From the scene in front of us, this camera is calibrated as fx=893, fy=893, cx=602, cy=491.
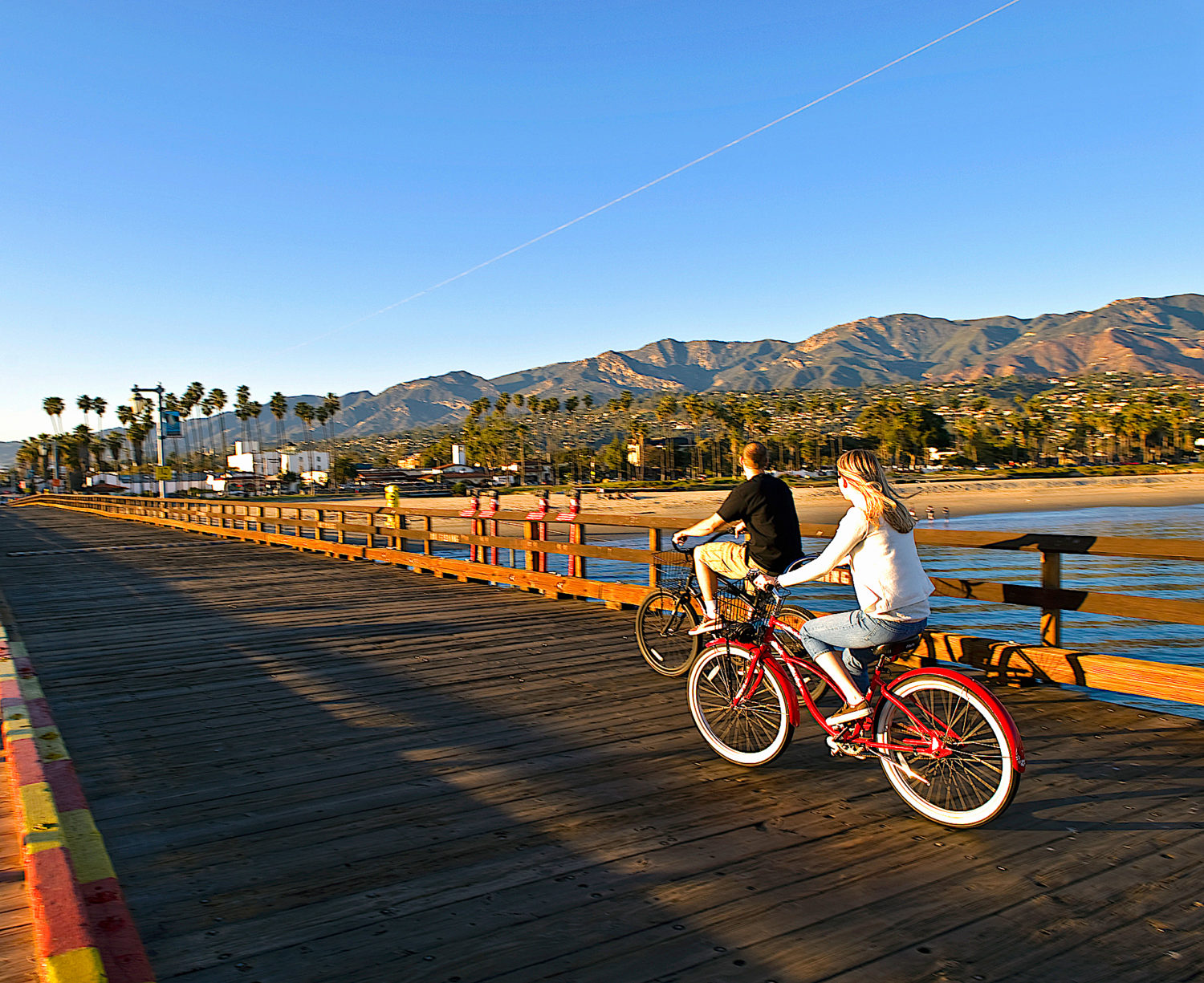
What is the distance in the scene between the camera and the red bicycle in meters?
4.18

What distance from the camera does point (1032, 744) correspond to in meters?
5.54

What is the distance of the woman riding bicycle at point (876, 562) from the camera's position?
447cm

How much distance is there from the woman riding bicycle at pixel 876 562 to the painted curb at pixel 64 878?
338 centimetres

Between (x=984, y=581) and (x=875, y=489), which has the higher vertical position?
(x=875, y=489)

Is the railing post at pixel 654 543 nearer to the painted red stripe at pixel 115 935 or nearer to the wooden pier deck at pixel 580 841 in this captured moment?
the wooden pier deck at pixel 580 841

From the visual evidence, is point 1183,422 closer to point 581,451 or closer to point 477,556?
point 581,451

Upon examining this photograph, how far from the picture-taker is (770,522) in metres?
6.18

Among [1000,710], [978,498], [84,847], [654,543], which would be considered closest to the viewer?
[84,847]

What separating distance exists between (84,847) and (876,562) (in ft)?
12.6

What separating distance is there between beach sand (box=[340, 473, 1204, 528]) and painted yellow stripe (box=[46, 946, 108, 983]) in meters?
53.3

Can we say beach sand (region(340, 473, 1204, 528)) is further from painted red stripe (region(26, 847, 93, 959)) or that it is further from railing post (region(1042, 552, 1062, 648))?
painted red stripe (region(26, 847, 93, 959))

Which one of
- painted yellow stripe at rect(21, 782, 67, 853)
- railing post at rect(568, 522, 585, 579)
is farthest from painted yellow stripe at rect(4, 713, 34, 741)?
railing post at rect(568, 522, 585, 579)

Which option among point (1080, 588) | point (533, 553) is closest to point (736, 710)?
point (533, 553)

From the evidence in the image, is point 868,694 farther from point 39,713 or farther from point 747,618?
point 39,713
